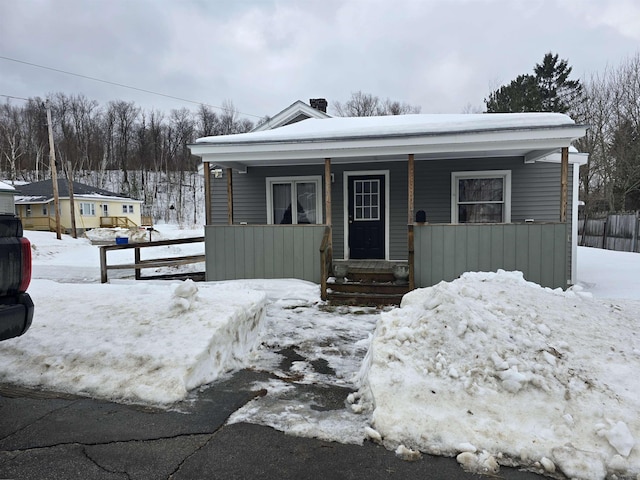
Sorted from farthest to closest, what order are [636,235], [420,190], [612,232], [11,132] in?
[11,132]
[612,232]
[636,235]
[420,190]

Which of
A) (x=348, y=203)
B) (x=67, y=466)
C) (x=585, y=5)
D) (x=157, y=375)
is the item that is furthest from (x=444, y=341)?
(x=585, y=5)

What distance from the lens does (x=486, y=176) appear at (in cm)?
941

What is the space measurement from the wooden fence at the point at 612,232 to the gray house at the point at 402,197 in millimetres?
8474

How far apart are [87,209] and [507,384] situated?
39.1 metres

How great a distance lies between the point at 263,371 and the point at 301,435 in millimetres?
1443

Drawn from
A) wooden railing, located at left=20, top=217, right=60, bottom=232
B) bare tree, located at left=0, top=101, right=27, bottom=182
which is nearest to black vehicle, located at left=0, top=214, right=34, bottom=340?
wooden railing, located at left=20, top=217, right=60, bottom=232

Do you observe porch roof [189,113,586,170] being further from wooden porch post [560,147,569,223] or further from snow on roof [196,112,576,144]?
wooden porch post [560,147,569,223]

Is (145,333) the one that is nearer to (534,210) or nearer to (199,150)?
(199,150)

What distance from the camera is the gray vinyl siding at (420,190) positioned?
9266 mm

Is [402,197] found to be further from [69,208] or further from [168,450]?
[69,208]

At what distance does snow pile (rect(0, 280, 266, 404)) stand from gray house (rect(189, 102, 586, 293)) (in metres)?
3.20

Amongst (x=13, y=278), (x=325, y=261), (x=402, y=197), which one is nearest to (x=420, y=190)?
(x=402, y=197)

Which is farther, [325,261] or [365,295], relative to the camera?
[325,261]

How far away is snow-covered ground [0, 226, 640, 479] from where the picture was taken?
2.70m
